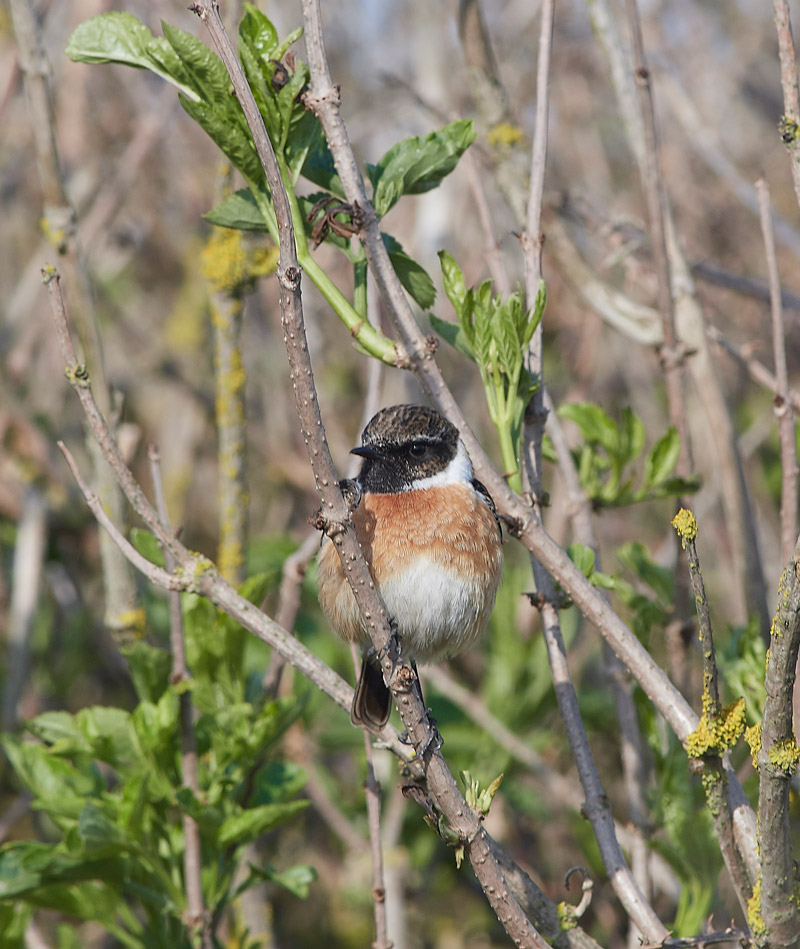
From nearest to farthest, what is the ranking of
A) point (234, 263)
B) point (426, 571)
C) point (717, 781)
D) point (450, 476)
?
1. point (717, 781)
2. point (426, 571)
3. point (450, 476)
4. point (234, 263)

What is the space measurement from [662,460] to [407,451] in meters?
0.79

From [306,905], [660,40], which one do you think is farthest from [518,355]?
[660,40]

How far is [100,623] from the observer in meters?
5.47

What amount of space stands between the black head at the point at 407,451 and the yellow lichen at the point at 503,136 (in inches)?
45.5

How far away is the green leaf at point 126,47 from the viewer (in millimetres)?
2268

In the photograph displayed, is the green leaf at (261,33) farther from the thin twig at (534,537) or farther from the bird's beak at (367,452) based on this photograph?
the bird's beak at (367,452)

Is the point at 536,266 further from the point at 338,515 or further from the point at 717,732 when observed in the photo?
the point at 717,732

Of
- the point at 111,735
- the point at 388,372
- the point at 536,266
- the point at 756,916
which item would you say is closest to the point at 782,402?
the point at 536,266

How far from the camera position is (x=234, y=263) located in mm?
3572

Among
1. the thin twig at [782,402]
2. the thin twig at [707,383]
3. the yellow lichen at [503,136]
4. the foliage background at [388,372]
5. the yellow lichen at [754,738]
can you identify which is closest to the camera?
the yellow lichen at [754,738]

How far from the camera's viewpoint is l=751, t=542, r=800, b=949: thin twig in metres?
1.83

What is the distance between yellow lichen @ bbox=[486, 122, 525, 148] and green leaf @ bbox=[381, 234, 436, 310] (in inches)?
57.5

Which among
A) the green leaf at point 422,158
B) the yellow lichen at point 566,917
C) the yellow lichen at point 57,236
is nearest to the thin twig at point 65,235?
the yellow lichen at point 57,236

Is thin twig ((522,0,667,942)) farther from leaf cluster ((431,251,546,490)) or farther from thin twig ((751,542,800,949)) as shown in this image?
thin twig ((751,542,800,949))
